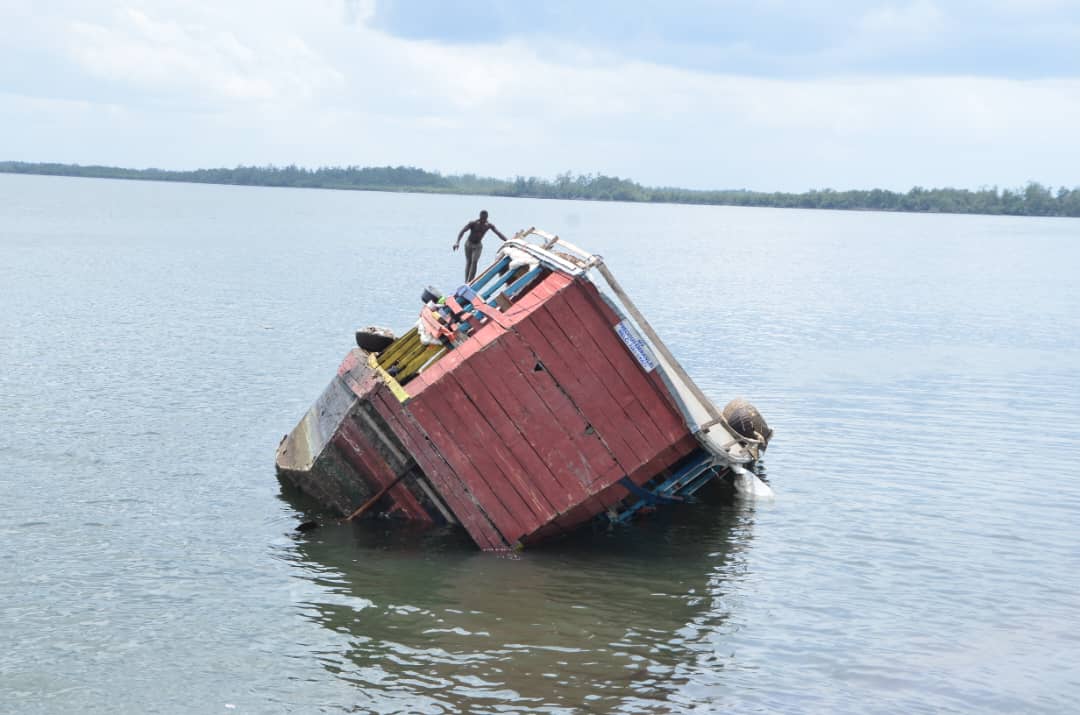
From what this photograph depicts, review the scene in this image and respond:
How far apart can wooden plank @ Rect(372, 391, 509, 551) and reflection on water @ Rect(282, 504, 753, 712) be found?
0.32 meters

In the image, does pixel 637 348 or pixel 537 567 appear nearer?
pixel 637 348

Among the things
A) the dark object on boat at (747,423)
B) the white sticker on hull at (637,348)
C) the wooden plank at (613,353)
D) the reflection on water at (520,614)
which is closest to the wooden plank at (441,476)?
the reflection on water at (520,614)

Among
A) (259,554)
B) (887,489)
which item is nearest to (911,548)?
(887,489)

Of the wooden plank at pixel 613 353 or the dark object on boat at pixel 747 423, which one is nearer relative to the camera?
the wooden plank at pixel 613 353

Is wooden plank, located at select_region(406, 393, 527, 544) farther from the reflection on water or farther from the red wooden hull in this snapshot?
the reflection on water

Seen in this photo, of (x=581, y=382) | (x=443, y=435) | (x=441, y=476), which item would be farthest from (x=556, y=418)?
(x=441, y=476)

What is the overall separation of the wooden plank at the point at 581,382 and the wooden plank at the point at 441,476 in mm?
1779

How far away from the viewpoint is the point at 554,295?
14.1 m

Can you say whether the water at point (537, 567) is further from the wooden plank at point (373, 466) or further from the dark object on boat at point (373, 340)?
the dark object on boat at point (373, 340)

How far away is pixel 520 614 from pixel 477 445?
2.22m

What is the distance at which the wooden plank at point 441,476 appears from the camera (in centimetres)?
1430

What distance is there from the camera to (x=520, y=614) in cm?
1300

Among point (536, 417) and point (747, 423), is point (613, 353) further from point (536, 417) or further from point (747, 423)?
point (747, 423)

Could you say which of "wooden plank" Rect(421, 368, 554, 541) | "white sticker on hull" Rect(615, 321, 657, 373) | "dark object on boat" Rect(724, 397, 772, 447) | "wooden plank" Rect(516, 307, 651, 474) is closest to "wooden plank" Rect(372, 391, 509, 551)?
"wooden plank" Rect(421, 368, 554, 541)
